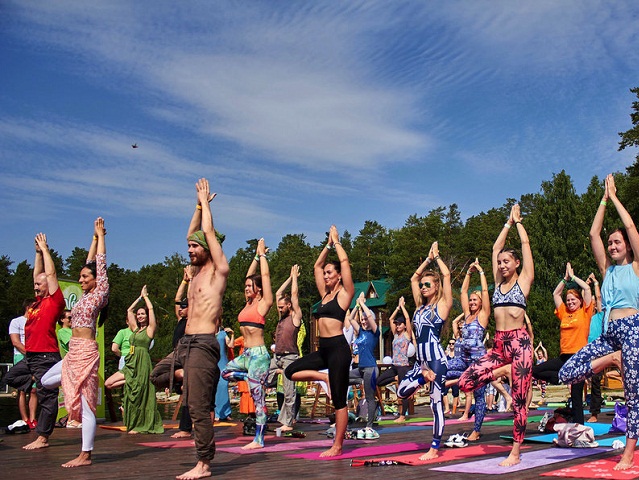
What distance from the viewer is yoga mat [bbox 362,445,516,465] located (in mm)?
7800

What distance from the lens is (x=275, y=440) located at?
1068cm

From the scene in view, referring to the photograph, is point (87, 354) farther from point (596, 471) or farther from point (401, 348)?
→ point (401, 348)

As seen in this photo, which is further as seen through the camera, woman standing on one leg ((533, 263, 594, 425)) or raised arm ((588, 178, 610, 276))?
woman standing on one leg ((533, 263, 594, 425))

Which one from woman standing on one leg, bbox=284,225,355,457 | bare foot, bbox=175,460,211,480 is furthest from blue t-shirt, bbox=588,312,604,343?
bare foot, bbox=175,460,211,480

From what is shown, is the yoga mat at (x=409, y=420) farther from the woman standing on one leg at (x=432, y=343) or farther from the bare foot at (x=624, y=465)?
the bare foot at (x=624, y=465)

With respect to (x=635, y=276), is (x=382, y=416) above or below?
below

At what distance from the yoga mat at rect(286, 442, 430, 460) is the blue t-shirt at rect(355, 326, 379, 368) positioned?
267cm

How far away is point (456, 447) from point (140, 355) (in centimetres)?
594

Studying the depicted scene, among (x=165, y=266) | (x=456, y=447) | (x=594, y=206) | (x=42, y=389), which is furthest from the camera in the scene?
(x=165, y=266)

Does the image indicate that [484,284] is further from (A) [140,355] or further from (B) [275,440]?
(A) [140,355]

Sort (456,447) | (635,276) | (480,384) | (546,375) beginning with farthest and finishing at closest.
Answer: (546,375) < (456,447) < (480,384) < (635,276)

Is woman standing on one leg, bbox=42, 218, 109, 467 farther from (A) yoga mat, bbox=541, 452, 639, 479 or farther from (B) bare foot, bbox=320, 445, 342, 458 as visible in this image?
(A) yoga mat, bbox=541, 452, 639, 479

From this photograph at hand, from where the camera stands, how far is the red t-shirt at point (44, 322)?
10.2 meters

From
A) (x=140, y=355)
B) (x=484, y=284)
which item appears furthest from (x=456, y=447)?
(x=140, y=355)
